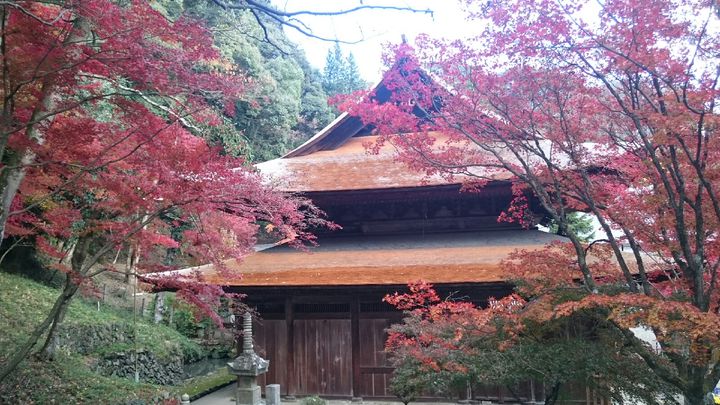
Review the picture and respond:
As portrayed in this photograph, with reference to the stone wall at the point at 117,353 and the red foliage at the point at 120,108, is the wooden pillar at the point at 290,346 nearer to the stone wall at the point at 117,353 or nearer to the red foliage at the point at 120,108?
the red foliage at the point at 120,108

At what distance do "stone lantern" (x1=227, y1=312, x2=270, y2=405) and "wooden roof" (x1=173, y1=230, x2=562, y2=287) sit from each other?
1.23 meters

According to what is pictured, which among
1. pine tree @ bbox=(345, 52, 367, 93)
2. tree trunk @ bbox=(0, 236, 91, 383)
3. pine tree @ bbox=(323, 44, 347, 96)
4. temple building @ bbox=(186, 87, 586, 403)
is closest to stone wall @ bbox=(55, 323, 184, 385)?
temple building @ bbox=(186, 87, 586, 403)

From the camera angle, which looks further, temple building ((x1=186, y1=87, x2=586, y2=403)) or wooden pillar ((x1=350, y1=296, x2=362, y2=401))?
wooden pillar ((x1=350, y1=296, x2=362, y2=401))

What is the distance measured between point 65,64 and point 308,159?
21.1 ft

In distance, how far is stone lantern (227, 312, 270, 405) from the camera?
29.0ft

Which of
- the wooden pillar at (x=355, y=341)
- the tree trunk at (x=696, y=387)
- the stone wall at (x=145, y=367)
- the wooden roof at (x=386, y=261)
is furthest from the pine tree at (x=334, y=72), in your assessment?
the tree trunk at (x=696, y=387)

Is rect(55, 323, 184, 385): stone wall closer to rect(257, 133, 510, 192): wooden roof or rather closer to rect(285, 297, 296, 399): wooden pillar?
rect(285, 297, 296, 399): wooden pillar

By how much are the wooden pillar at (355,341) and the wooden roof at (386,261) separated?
3.13 ft

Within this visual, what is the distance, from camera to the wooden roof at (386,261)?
8141 millimetres

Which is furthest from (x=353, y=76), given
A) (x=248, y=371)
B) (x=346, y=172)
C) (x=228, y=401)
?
(x=248, y=371)

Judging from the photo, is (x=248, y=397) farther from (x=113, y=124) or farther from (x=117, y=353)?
(x=117, y=353)

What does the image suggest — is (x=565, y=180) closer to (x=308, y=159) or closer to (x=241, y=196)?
(x=241, y=196)

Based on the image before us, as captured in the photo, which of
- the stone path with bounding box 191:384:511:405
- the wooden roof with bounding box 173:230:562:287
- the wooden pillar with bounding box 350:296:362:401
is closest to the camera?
the wooden roof with bounding box 173:230:562:287

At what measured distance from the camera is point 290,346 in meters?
9.66
